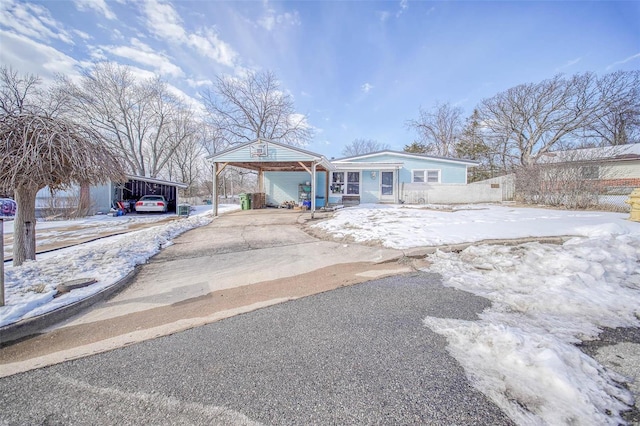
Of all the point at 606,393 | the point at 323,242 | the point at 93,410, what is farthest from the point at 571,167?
the point at 93,410

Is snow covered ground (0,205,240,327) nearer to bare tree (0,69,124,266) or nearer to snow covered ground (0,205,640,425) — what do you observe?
snow covered ground (0,205,640,425)

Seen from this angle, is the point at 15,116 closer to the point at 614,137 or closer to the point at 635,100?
the point at 635,100

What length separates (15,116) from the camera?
4148 millimetres

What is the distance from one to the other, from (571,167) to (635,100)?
22.9 metres

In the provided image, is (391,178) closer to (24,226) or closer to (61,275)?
(61,275)

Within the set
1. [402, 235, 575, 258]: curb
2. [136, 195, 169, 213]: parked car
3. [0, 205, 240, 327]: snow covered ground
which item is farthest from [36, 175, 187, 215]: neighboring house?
[402, 235, 575, 258]: curb

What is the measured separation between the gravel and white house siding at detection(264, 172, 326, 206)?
14.4 meters

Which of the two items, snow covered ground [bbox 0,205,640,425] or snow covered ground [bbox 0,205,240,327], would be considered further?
snow covered ground [bbox 0,205,240,327]

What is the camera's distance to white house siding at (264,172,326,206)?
16.8 meters

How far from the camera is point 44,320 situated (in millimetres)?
2941

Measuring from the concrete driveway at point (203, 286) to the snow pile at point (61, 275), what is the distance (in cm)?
30

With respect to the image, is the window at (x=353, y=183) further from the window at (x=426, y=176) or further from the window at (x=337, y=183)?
the window at (x=426, y=176)

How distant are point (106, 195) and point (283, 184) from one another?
1313 centimetres

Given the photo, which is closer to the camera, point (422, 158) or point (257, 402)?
point (257, 402)
